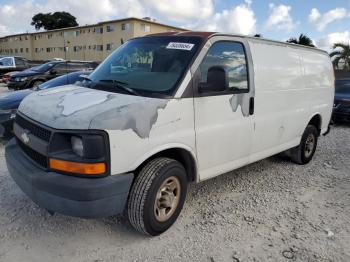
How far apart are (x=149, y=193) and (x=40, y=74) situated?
13.2 m

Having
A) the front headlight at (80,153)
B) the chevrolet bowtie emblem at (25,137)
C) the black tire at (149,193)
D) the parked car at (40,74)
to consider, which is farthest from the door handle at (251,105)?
the parked car at (40,74)

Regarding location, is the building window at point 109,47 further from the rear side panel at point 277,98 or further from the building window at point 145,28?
the rear side panel at point 277,98

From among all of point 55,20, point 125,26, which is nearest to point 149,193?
point 125,26

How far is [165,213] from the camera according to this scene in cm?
335

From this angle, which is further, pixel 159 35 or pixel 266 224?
pixel 159 35

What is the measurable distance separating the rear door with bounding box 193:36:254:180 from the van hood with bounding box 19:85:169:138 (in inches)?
23.4

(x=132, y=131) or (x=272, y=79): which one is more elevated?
(x=272, y=79)

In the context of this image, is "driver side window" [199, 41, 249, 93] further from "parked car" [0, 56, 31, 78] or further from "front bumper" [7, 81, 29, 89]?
"parked car" [0, 56, 31, 78]

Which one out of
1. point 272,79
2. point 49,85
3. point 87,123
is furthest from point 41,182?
point 49,85

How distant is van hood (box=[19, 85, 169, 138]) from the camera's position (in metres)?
2.71

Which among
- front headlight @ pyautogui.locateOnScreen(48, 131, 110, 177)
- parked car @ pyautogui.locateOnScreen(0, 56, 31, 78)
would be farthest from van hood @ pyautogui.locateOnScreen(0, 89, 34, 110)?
parked car @ pyautogui.locateOnScreen(0, 56, 31, 78)

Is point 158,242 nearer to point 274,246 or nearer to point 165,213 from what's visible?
point 165,213

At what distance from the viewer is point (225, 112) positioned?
3.70m

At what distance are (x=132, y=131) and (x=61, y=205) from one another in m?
0.86
